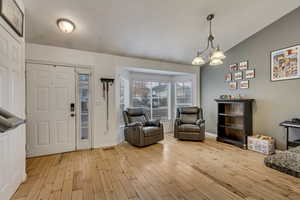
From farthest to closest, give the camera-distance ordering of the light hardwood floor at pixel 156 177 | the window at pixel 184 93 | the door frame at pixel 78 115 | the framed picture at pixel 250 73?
the window at pixel 184 93 → the framed picture at pixel 250 73 → the door frame at pixel 78 115 → the light hardwood floor at pixel 156 177

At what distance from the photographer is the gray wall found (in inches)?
123

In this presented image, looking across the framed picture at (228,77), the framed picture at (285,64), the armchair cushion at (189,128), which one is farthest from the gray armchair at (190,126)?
the framed picture at (285,64)

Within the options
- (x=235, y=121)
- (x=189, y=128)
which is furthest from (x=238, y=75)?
(x=189, y=128)

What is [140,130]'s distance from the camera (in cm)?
367

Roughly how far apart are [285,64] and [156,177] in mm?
3580

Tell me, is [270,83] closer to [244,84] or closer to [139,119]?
[244,84]

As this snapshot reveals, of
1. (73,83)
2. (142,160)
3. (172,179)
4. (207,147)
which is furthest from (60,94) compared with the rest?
(207,147)

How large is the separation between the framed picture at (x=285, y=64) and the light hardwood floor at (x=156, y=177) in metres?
1.83

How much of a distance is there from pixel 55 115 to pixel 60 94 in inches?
19.3

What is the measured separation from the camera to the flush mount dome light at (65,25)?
107 inches

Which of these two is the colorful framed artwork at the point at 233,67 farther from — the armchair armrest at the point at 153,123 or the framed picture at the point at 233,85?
the armchair armrest at the point at 153,123

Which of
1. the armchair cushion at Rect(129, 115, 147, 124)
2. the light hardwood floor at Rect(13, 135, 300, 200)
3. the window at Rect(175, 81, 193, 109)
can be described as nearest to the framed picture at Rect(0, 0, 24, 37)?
the light hardwood floor at Rect(13, 135, 300, 200)

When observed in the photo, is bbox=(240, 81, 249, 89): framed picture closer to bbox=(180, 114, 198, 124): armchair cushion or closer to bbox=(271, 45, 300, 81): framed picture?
bbox=(271, 45, 300, 81): framed picture

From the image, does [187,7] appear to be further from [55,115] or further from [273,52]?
[55,115]
